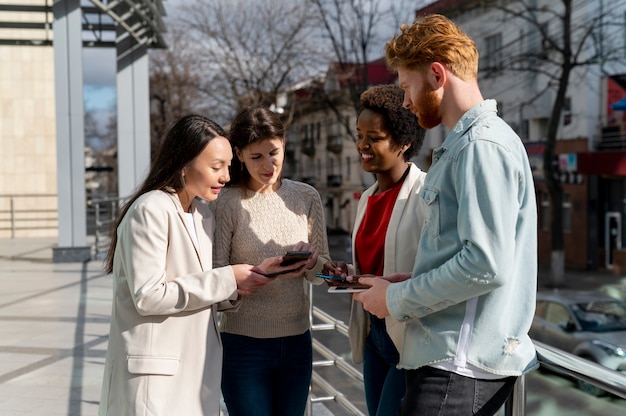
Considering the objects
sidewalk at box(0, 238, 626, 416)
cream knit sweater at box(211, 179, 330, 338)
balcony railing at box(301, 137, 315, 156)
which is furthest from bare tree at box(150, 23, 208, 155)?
cream knit sweater at box(211, 179, 330, 338)

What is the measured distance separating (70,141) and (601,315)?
9762 mm

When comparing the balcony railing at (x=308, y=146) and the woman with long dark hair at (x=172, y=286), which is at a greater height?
the balcony railing at (x=308, y=146)

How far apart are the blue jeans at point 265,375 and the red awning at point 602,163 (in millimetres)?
23507

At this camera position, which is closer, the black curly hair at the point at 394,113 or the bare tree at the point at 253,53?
the black curly hair at the point at 394,113

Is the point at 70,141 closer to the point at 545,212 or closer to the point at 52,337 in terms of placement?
the point at 52,337

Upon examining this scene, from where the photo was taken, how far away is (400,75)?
75.0 inches

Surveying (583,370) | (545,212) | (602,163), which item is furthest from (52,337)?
(545,212)

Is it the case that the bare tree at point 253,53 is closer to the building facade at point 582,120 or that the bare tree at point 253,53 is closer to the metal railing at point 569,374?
the building facade at point 582,120

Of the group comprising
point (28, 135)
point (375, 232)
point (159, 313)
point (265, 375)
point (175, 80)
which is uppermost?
point (175, 80)

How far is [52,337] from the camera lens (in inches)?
285

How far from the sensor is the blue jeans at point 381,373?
7.93 feet

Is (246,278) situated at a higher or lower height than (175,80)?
lower

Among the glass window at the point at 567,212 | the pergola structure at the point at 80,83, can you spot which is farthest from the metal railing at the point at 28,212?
the glass window at the point at 567,212

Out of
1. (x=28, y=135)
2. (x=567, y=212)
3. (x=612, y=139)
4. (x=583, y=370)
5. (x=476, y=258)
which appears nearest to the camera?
(x=476, y=258)
